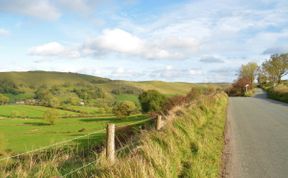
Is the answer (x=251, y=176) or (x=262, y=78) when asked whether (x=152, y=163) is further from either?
(x=262, y=78)

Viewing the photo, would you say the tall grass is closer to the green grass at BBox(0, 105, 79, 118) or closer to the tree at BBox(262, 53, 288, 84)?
the tree at BBox(262, 53, 288, 84)

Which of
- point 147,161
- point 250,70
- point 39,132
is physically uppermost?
point 250,70

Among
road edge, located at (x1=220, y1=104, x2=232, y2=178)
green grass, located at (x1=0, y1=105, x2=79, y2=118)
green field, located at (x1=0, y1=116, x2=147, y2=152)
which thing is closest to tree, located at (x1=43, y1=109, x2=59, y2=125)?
green field, located at (x1=0, y1=116, x2=147, y2=152)

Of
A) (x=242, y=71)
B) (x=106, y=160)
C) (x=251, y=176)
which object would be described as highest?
(x=242, y=71)

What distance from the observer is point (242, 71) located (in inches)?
3268

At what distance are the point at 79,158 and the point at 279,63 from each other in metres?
74.2

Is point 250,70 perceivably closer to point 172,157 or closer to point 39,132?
point 39,132

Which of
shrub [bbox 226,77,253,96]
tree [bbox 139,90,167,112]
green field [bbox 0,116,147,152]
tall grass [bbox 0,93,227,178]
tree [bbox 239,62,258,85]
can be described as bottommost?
green field [bbox 0,116,147,152]

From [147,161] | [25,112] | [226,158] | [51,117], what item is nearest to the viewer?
[147,161]

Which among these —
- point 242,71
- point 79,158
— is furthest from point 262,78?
point 79,158

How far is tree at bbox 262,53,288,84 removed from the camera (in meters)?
74.1

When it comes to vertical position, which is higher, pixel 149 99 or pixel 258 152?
pixel 258 152

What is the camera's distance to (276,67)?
2972 inches

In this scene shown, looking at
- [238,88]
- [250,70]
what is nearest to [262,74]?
[250,70]
